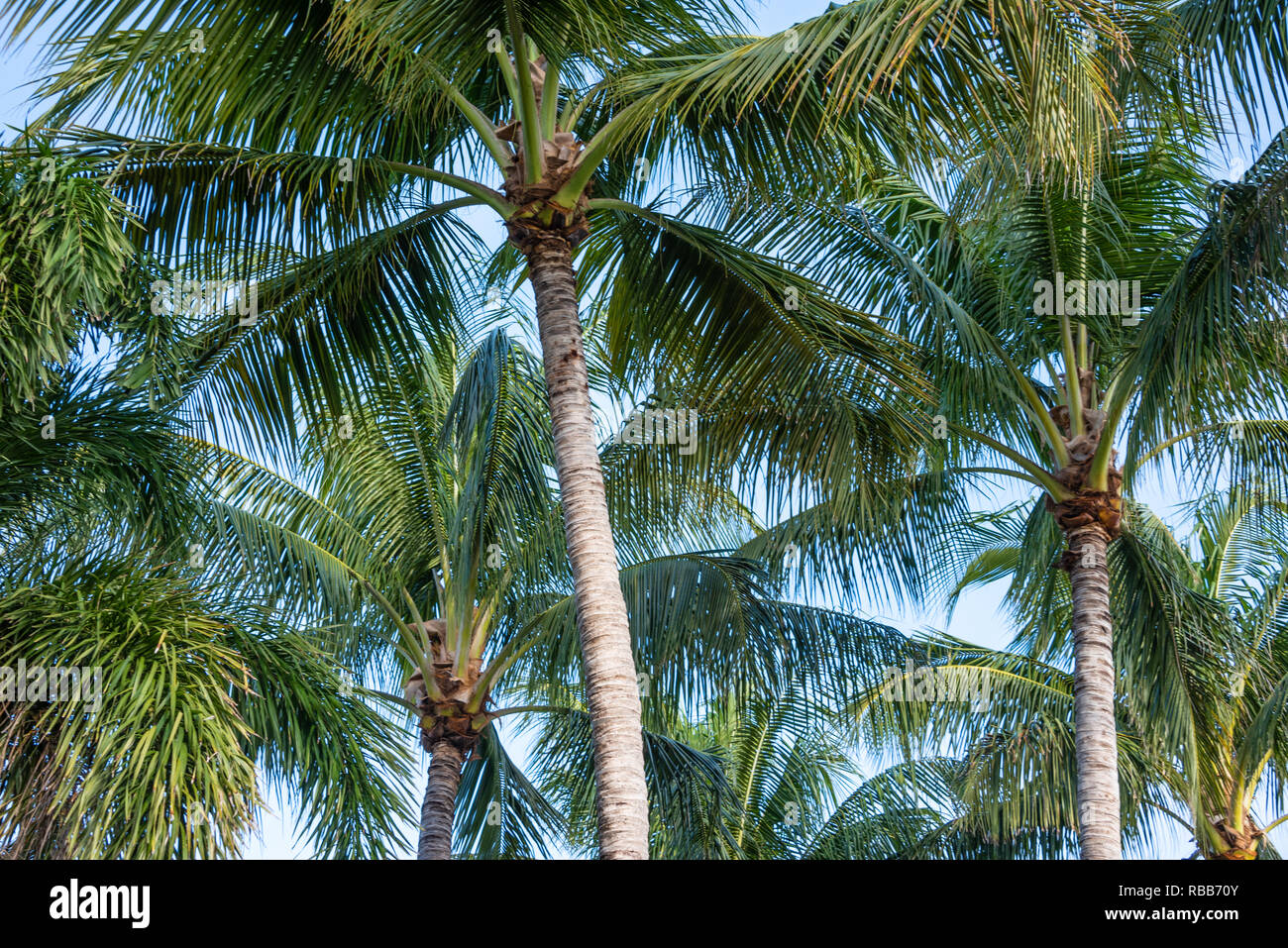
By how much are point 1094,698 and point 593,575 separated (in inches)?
151

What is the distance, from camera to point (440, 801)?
10117 millimetres

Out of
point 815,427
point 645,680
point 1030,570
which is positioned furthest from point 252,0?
point 1030,570

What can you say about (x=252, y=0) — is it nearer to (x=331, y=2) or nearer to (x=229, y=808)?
(x=331, y=2)

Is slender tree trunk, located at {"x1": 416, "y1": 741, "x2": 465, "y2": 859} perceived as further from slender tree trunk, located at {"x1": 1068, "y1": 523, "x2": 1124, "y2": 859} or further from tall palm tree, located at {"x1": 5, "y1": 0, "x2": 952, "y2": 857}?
slender tree trunk, located at {"x1": 1068, "y1": 523, "x2": 1124, "y2": 859}

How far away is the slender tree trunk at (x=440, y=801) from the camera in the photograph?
32.8 feet

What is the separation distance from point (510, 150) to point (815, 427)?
2.39 meters

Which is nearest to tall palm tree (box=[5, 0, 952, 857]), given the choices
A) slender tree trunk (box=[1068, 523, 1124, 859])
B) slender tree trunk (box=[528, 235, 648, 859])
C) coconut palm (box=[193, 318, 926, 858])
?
slender tree trunk (box=[528, 235, 648, 859])

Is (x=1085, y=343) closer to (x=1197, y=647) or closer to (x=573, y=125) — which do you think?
(x=1197, y=647)

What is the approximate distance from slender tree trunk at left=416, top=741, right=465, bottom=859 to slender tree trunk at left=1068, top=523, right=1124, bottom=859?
15.5 ft

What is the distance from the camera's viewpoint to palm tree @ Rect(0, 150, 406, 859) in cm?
423

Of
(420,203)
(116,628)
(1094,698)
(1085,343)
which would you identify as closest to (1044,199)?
(1085,343)

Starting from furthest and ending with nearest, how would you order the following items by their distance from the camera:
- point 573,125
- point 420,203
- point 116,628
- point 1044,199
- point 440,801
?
point 440,801
point 1044,199
point 420,203
point 573,125
point 116,628

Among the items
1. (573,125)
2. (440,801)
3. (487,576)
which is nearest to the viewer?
(573,125)

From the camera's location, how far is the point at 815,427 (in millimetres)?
7715
